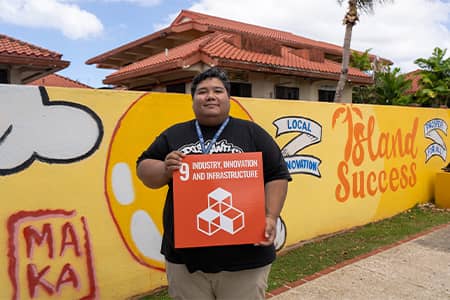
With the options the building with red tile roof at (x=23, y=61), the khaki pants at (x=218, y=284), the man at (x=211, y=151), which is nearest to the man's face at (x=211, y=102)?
the man at (x=211, y=151)

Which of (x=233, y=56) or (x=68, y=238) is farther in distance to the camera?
(x=233, y=56)

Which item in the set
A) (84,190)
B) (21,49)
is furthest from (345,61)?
(84,190)

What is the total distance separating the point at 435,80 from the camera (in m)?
21.4

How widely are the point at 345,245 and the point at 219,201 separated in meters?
3.49

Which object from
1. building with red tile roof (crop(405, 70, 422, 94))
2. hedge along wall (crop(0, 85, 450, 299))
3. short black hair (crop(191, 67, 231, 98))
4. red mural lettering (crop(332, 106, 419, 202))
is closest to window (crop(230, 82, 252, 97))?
red mural lettering (crop(332, 106, 419, 202))

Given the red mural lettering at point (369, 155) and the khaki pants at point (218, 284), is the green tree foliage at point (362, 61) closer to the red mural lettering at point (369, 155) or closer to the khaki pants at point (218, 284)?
the red mural lettering at point (369, 155)

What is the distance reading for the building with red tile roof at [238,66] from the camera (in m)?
11.9

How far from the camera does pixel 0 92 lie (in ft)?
9.14

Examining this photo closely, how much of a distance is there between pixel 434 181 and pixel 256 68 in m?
6.46

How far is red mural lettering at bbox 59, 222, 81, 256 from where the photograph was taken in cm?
304

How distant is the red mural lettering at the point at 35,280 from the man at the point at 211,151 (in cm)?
144

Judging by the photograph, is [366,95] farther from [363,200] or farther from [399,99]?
[363,200]

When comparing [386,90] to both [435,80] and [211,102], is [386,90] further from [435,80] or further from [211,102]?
[211,102]

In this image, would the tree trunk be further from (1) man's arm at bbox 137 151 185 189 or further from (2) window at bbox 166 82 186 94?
(1) man's arm at bbox 137 151 185 189
